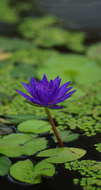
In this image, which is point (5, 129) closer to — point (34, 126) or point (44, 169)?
point (34, 126)

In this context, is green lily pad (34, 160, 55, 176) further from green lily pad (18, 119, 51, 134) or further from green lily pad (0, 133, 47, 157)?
green lily pad (18, 119, 51, 134)

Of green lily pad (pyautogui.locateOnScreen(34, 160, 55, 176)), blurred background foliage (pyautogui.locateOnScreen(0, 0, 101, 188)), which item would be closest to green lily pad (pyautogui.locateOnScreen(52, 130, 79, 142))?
blurred background foliage (pyautogui.locateOnScreen(0, 0, 101, 188))

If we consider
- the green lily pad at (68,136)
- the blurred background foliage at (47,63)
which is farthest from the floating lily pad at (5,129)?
the green lily pad at (68,136)

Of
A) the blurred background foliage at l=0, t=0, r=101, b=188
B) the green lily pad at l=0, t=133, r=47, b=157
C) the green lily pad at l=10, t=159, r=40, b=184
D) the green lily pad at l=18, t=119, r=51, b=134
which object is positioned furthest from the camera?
the blurred background foliage at l=0, t=0, r=101, b=188

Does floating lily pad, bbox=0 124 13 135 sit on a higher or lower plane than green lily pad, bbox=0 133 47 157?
higher

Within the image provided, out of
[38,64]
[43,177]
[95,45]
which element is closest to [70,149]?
[43,177]

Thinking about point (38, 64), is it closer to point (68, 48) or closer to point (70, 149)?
point (68, 48)
